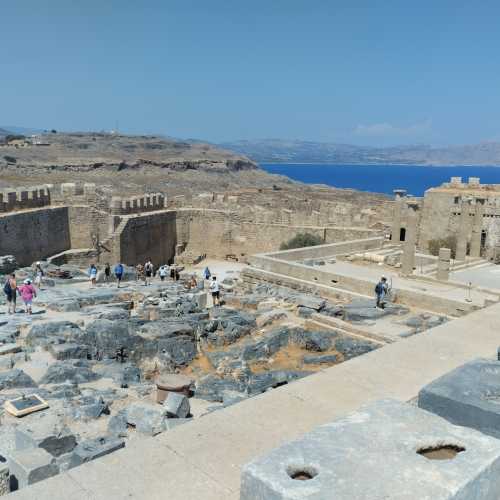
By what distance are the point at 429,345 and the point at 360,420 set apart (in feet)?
12.1

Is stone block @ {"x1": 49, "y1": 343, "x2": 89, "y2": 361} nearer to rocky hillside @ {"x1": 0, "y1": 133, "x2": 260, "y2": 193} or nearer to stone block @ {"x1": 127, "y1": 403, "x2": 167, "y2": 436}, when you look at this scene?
stone block @ {"x1": 127, "y1": 403, "x2": 167, "y2": 436}

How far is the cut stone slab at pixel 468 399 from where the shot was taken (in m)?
3.17

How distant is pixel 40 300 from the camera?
1283 centimetres

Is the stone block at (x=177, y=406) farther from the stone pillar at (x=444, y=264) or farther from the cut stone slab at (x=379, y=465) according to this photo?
the stone pillar at (x=444, y=264)

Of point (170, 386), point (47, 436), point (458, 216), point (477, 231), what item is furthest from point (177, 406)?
point (458, 216)

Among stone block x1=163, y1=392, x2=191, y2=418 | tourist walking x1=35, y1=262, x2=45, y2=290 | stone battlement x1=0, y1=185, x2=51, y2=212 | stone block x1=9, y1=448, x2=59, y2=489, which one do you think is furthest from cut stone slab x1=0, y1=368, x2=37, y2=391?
stone battlement x1=0, y1=185, x2=51, y2=212

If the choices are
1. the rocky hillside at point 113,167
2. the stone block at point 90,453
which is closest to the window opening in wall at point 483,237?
the stone block at point 90,453

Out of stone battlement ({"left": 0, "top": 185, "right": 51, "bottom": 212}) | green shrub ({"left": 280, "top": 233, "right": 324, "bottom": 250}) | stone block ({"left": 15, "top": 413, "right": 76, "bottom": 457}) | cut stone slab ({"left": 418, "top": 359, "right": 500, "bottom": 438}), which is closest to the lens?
cut stone slab ({"left": 418, "top": 359, "right": 500, "bottom": 438})

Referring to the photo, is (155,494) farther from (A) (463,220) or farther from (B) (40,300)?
(A) (463,220)

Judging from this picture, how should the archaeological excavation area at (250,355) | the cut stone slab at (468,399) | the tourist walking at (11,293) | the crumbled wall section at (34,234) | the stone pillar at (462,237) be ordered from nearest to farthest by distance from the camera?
the archaeological excavation area at (250,355)
the cut stone slab at (468,399)
the tourist walking at (11,293)
the crumbled wall section at (34,234)
the stone pillar at (462,237)

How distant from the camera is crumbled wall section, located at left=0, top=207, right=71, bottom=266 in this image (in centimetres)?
1812

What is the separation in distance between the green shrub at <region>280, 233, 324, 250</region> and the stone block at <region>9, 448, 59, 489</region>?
18.4 metres

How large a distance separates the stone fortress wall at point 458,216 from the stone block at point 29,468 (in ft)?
49.9

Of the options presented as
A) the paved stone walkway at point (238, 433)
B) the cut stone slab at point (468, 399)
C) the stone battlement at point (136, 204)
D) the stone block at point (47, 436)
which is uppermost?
the cut stone slab at point (468, 399)
